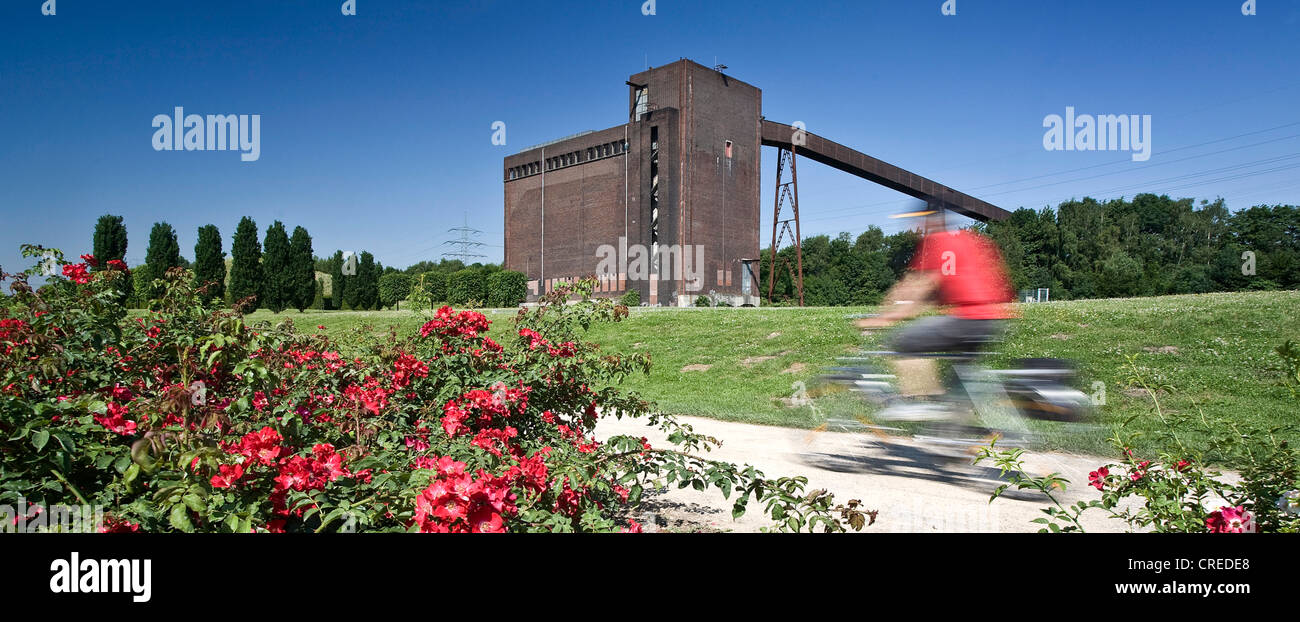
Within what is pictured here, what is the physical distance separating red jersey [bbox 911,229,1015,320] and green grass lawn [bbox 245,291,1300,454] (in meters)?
0.39

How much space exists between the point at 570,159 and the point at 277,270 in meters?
27.2

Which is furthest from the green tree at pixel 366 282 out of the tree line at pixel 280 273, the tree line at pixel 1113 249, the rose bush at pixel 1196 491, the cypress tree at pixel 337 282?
the rose bush at pixel 1196 491

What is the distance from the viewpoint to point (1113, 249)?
206ft

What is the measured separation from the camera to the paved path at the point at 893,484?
12.4ft

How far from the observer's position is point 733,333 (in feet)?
56.5

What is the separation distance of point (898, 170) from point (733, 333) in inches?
1834

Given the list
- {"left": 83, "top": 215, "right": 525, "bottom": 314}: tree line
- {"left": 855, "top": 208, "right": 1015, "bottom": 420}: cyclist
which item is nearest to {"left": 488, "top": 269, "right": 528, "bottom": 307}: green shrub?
{"left": 83, "top": 215, "right": 525, "bottom": 314}: tree line

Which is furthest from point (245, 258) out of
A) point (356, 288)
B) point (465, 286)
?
point (465, 286)

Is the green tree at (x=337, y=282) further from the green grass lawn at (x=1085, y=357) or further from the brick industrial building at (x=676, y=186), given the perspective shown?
the green grass lawn at (x=1085, y=357)

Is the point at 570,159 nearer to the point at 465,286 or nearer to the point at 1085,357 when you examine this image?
the point at 465,286

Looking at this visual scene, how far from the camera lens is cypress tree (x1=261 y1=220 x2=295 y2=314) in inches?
1341
